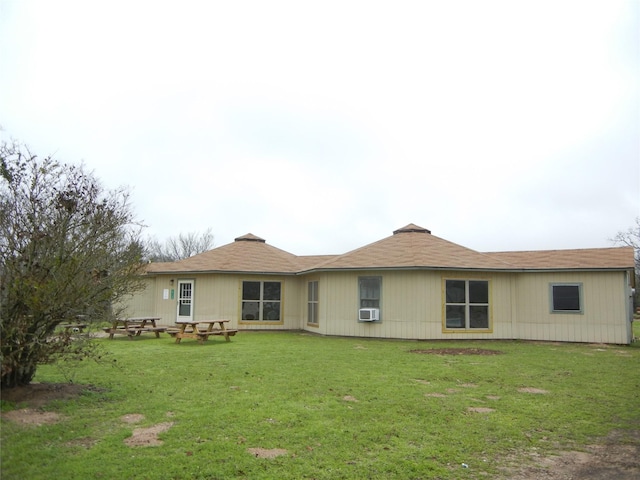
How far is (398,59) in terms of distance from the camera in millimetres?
12281

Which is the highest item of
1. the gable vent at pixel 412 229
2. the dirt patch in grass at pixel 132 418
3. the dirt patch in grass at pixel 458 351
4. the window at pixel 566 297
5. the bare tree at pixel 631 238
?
the bare tree at pixel 631 238

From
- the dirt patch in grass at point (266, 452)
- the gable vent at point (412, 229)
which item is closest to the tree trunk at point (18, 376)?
the dirt patch in grass at point (266, 452)

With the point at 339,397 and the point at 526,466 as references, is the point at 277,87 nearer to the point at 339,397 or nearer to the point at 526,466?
the point at 339,397

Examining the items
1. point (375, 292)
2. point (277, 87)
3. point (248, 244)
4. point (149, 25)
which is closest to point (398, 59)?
point (277, 87)

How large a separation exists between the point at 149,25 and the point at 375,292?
398 inches

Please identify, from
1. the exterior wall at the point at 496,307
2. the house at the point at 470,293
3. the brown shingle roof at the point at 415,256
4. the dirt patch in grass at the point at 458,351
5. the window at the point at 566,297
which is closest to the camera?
the dirt patch in grass at the point at 458,351

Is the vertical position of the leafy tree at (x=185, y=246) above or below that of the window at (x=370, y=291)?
above

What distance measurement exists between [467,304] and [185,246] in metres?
45.3

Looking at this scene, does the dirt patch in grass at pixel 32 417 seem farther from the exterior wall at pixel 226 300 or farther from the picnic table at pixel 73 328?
the exterior wall at pixel 226 300

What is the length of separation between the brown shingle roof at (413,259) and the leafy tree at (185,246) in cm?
3453

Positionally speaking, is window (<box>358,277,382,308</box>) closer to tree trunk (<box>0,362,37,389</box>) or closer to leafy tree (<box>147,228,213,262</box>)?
tree trunk (<box>0,362,37,389</box>)

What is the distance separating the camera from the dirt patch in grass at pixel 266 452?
4418 millimetres

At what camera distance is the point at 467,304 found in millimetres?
15305

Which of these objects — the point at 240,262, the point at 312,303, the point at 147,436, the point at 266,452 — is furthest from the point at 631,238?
the point at 147,436
